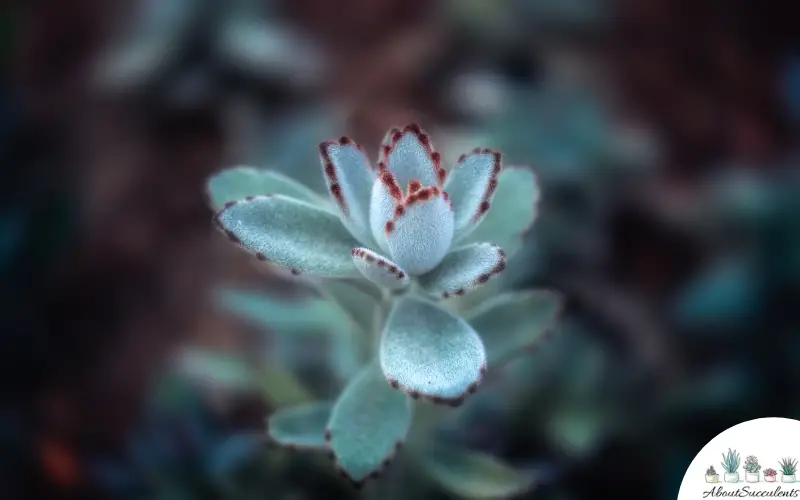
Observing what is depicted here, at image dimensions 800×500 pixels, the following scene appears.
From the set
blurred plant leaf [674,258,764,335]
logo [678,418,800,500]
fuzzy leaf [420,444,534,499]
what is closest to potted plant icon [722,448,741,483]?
logo [678,418,800,500]

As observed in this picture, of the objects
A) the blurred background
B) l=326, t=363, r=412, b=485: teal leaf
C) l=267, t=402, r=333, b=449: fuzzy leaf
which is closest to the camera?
l=326, t=363, r=412, b=485: teal leaf

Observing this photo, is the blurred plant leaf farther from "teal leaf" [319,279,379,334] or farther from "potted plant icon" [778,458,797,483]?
"teal leaf" [319,279,379,334]

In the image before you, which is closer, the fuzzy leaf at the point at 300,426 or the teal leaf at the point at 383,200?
the teal leaf at the point at 383,200

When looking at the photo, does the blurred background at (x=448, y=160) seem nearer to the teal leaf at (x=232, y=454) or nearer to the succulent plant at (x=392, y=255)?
the teal leaf at (x=232, y=454)

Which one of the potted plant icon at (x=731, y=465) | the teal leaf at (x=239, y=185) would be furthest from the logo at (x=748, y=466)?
the teal leaf at (x=239, y=185)

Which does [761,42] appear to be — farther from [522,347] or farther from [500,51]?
[522,347]

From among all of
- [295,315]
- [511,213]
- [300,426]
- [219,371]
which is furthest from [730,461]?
[219,371]

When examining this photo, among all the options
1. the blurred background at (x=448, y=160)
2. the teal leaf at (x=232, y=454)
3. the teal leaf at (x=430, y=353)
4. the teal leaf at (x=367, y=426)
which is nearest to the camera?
the teal leaf at (x=430, y=353)
